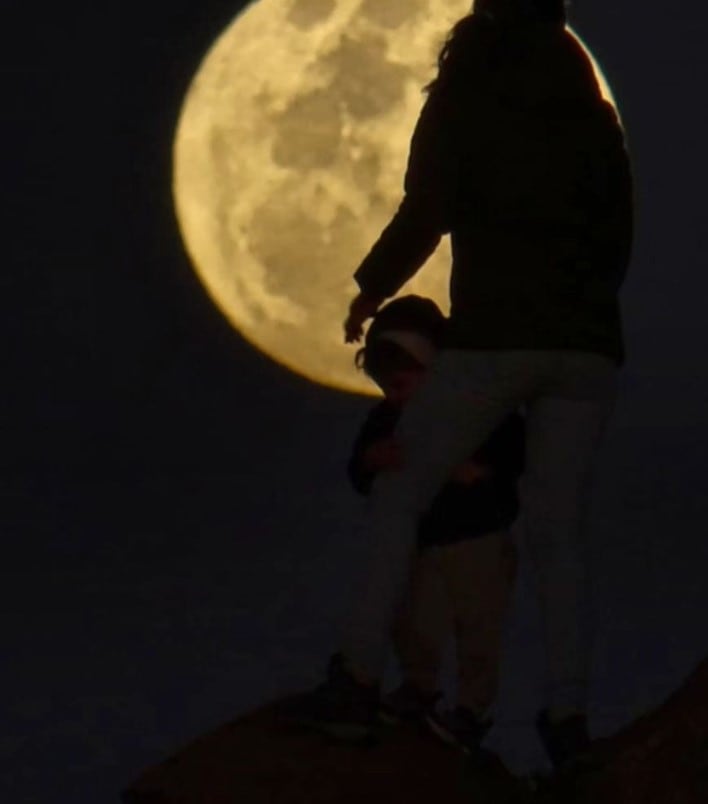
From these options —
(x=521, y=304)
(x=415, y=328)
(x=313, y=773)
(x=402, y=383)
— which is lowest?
(x=313, y=773)

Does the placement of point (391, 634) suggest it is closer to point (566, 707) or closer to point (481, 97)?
point (566, 707)

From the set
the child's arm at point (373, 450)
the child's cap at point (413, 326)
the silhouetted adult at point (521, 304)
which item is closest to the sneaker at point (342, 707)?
the silhouetted adult at point (521, 304)

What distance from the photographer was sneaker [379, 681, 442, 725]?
27.2 feet

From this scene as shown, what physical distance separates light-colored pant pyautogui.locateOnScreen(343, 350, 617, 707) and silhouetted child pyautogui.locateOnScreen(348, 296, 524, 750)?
37 centimetres

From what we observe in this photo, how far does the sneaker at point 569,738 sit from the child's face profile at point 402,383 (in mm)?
1262

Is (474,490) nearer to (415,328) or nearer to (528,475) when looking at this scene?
(528,475)

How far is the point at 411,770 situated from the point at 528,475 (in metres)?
0.98

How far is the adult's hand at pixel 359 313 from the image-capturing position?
8164mm

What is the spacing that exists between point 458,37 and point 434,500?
1.50 m

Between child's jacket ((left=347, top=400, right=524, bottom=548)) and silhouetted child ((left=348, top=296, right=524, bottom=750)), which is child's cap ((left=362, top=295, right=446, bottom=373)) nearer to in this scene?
silhouetted child ((left=348, top=296, right=524, bottom=750))

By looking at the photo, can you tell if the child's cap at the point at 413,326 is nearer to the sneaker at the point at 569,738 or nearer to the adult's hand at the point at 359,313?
the adult's hand at the point at 359,313

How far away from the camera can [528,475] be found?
26.3ft

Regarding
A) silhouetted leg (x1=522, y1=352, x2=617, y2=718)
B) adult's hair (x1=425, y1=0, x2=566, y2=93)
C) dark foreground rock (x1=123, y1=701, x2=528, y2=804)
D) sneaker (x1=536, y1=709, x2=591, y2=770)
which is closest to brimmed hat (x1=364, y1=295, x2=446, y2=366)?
silhouetted leg (x1=522, y1=352, x2=617, y2=718)

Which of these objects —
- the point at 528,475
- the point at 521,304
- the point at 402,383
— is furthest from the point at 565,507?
the point at 402,383
